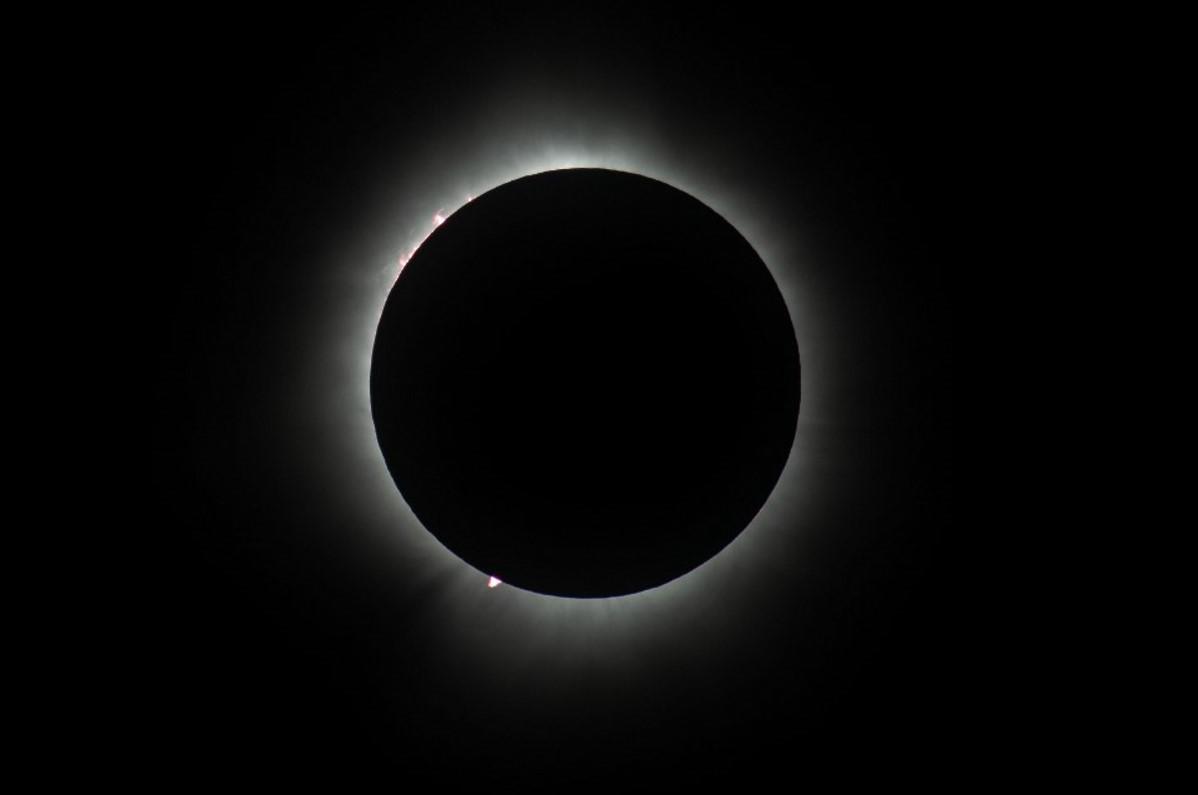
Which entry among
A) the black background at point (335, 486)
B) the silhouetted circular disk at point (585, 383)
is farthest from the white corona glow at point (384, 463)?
the silhouetted circular disk at point (585, 383)

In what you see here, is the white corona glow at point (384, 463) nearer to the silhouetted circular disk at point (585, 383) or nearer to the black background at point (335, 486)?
the black background at point (335, 486)

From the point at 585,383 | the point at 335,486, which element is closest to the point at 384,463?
the point at 335,486

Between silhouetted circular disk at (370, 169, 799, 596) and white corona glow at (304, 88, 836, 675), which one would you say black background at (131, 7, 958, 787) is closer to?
white corona glow at (304, 88, 836, 675)

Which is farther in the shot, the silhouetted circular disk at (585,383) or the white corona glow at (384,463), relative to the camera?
the white corona glow at (384,463)

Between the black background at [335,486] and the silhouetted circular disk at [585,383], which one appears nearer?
the silhouetted circular disk at [585,383]
